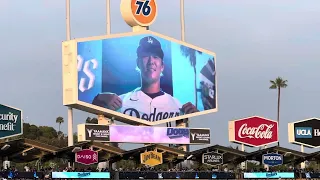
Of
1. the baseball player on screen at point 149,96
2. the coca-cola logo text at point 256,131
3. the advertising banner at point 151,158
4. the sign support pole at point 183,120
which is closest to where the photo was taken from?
the baseball player on screen at point 149,96

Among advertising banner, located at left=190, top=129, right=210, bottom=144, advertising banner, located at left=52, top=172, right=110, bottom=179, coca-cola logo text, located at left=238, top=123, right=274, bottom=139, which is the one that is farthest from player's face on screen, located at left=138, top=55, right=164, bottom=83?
coca-cola logo text, located at left=238, top=123, right=274, bottom=139

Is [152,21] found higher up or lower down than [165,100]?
higher up

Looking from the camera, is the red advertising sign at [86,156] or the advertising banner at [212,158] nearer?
the red advertising sign at [86,156]

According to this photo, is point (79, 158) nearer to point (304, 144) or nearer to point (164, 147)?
point (164, 147)

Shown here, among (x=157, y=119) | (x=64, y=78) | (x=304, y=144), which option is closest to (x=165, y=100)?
(x=157, y=119)

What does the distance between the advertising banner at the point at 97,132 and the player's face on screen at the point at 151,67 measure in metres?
5.33

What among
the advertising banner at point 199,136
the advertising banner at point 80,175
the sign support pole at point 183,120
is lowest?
the advertising banner at point 80,175

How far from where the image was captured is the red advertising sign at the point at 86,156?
4975 centimetres

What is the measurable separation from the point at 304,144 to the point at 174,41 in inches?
700

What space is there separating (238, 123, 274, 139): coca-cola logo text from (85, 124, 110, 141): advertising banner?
14516 millimetres

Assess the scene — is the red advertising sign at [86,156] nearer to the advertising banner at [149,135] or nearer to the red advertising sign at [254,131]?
the advertising banner at [149,135]

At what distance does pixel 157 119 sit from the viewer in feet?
182

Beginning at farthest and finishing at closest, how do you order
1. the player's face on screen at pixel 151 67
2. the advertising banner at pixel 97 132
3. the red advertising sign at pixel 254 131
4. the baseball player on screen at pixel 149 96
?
the red advertising sign at pixel 254 131
the player's face on screen at pixel 151 67
the baseball player on screen at pixel 149 96
the advertising banner at pixel 97 132

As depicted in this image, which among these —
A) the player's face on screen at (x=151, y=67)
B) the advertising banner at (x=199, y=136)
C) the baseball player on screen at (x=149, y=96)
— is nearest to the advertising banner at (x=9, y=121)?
the baseball player on screen at (x=149, y=96)
